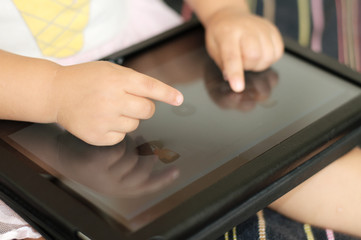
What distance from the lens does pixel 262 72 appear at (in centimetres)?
59

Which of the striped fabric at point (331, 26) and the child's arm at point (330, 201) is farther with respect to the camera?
the striped fabric at point (331, 26)

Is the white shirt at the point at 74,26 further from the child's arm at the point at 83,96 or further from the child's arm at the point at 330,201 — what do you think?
the child's arm at the point at 330,201

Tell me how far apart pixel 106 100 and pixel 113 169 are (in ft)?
0.19

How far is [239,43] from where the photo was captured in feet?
1.95

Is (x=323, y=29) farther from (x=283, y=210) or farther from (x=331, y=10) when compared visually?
(x=283, y=210)

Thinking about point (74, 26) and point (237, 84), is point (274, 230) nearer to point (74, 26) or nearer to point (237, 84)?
point (237, 84)

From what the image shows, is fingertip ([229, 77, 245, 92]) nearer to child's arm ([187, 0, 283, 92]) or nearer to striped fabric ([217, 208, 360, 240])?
child's arm ([187, 0, 283, 92])

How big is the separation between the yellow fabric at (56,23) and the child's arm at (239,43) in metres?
0.15

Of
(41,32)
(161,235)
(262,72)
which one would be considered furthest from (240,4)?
(161,235)

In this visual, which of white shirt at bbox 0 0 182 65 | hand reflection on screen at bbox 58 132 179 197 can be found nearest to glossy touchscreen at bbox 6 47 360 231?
hand reflection on screen at bbox 58 132 179 197

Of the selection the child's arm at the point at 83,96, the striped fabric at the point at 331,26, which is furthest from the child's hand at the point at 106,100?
the striped fabric at the point at 331,26

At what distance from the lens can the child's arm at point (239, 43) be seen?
56cm

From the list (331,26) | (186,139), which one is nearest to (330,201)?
(186,139)

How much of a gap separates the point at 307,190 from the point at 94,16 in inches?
12.5
